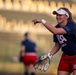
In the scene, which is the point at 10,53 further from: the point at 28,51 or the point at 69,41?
the point at 69,41

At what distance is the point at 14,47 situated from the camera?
19.6 m

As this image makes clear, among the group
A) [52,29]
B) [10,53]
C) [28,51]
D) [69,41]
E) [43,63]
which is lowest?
[10,53]

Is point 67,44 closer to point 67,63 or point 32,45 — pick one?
point 67,63

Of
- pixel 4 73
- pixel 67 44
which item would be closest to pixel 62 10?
pixel 67 44

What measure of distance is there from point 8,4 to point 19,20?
3.00 ft

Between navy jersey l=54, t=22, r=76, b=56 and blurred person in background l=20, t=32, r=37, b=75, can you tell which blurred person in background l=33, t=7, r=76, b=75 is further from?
blurred person in background l=20, t=32, r=37, b=75

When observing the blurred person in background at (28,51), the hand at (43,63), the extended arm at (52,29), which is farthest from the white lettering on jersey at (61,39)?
the blurred person in background at (28,51)

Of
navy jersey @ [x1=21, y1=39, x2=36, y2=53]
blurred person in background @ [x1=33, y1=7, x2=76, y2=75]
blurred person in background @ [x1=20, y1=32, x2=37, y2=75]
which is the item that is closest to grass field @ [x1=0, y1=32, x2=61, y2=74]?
blurred person in background @ [x1=20, y1=32, x2=37, y2=75]

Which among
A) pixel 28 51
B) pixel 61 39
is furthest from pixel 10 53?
pixel 61 39

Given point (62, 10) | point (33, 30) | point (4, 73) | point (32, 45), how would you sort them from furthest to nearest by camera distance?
point (33, 30) < point (4, 73) < point (32, 45) < point (62, 10)

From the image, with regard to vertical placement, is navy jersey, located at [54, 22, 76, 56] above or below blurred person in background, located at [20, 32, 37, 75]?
above

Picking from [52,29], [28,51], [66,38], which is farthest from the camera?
[28,51]

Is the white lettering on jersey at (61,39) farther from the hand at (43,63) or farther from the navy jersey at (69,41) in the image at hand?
the hand at (43,63)

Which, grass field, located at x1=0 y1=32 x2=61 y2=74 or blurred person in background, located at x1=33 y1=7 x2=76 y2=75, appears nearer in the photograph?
blurred person in background, located at x1=33 y1=7 x2=76 y2=75
